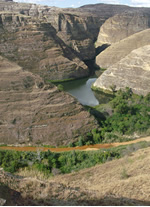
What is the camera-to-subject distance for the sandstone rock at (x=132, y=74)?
32094 mm

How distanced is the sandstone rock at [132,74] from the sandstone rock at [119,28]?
132 feet

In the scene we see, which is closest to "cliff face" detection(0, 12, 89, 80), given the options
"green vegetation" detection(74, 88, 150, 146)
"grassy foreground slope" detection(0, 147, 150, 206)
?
"green vegetation" detection(74, 88, 150, 146)

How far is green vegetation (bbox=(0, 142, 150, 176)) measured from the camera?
50.6 ft

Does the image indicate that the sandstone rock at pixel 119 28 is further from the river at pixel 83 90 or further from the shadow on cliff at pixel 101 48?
the river at pixel 83 90

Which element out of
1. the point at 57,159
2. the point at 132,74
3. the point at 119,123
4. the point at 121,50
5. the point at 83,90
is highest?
the point at 57,159

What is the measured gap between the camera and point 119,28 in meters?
73.8

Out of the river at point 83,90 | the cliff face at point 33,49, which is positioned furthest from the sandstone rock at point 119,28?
the river at point 83,90

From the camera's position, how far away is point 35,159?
16.3 metres

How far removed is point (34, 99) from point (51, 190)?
1203 centimetres

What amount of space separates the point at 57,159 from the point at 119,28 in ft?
216

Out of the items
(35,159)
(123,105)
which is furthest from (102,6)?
(35,159)

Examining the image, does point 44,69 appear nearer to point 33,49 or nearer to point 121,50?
point 33,49

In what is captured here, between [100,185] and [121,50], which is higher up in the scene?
[100,185]

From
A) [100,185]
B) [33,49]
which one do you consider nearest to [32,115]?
[100,185]
